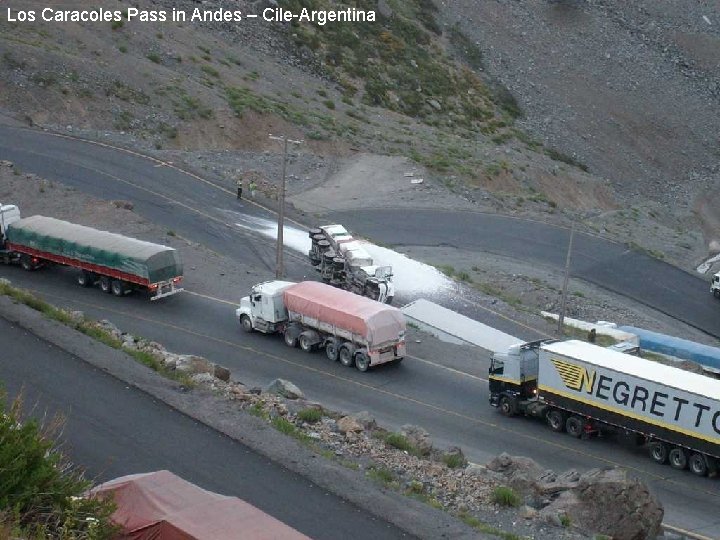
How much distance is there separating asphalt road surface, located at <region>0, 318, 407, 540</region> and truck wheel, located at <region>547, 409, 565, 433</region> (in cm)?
1434

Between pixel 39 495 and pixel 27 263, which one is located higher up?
pixel 39 495

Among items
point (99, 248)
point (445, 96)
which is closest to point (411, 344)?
point (99, 248)

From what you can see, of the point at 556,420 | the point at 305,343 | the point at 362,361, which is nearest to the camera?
the point at 556,420

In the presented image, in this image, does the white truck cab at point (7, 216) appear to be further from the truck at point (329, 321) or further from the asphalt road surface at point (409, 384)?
the truck at point (329, 321)

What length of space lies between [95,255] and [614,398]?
2214 centimetres

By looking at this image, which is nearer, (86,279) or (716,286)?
(86,279)

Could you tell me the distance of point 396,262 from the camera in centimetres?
5028

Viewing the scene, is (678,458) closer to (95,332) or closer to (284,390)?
(284,390)

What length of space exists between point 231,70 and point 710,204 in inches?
1635

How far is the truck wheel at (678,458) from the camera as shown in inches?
1198

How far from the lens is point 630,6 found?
115375 millimetres

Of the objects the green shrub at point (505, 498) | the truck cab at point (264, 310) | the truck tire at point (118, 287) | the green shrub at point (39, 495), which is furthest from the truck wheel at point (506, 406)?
the green shrub at point (39, 495)

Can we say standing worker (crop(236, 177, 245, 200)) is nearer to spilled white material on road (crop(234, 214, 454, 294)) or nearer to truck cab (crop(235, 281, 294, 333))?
spilled white material on road (crop(234, 214, 454, 294))

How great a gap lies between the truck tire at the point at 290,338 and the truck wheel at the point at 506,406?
8.40m
